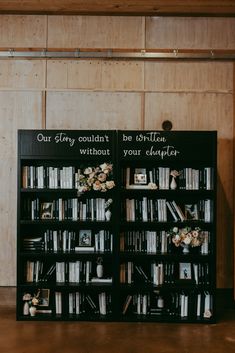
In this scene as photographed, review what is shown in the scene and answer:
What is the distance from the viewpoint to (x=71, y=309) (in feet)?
17.0

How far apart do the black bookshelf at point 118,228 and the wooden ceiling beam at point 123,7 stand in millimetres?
1571

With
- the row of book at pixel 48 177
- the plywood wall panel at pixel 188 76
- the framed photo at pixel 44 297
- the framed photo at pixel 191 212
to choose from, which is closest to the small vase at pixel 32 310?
the framed photo at pixel 44 297

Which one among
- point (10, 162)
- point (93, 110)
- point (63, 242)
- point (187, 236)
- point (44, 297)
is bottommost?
point (44, 297)

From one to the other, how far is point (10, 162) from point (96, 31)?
6.67 ft

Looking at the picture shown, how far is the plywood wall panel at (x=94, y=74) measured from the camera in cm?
567

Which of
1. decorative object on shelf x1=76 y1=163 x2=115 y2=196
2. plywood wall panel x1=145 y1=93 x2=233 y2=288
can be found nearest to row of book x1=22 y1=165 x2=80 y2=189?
decorative object on shelf x1=76 y1=163 x2=115 y2=196

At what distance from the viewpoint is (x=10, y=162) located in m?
5.66

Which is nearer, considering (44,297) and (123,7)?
(44,297)

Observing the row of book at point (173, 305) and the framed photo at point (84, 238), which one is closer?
the row of book at point (173, 305)

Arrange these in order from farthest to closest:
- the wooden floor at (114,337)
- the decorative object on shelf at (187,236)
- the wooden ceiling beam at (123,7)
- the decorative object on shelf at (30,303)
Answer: the wooden ceiling beam at (123,7) < the decorative object on shelf at (30,303) < the decorative object on shelf at (187,236) < the wooden floor at (114,337)

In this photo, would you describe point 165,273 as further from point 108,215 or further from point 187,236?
point 108,215

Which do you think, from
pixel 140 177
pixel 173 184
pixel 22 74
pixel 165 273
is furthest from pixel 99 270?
pixel 22 74

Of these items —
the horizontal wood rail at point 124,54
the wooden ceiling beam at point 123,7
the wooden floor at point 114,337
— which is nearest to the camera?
the wooden floor at point 114,337

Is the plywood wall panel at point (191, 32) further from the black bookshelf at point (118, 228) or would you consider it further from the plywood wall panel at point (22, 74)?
the plywood wall panel at point (22, 74)
